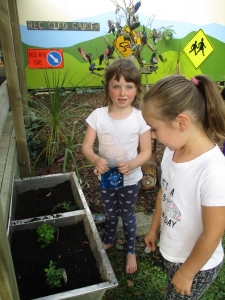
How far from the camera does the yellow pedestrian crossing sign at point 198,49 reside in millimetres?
6223

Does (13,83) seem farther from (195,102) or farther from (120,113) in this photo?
(195,102)

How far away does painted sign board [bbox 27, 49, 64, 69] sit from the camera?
19.2 ft

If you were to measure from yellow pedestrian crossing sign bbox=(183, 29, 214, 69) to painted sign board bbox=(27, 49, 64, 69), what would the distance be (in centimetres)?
324

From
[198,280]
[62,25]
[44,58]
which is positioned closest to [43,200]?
[198,280]

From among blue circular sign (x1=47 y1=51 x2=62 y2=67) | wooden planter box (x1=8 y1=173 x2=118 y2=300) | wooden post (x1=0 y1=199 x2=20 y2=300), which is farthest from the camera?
blue circular sign (x1=47 y1=51 x2=62 y2=67)

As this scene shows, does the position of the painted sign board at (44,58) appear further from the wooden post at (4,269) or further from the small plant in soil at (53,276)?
the wooden post at (4,269)

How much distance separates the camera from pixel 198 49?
646 centimetres

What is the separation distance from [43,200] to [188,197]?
1434 millimetres

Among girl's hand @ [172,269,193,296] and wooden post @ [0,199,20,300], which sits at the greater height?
wooden post @ [0,199,20,300]

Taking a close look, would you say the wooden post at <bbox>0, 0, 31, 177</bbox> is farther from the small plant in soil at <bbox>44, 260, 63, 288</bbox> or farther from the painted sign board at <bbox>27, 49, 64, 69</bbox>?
the painted sign board at <bbox>27, 49, 64, 69</bbox>

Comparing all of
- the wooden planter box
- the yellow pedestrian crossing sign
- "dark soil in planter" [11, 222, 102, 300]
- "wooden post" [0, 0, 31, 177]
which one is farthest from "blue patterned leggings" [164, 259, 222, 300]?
the yellow pedestrian crossing sign

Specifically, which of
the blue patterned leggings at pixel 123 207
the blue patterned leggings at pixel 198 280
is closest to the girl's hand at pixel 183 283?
the blue patterned leggings at pixel 198 280

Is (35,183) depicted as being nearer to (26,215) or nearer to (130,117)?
(26,215)

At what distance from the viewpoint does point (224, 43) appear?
22.8 ft
